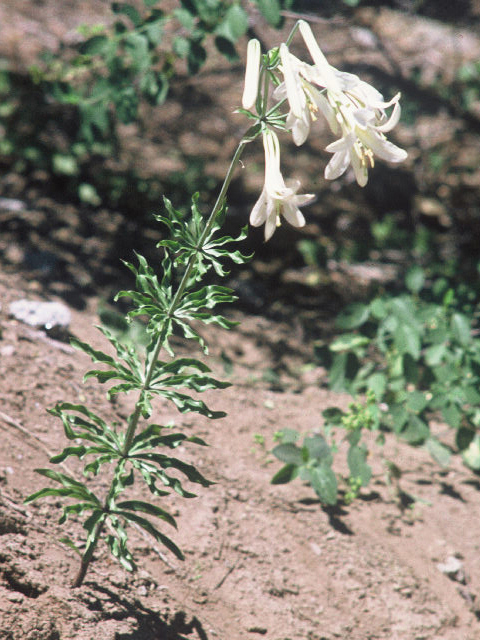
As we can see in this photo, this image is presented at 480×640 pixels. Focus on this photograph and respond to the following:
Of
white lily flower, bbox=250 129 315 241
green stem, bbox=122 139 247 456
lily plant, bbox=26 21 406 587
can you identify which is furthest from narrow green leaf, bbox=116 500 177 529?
white lily flower, bbox=250 129 315 241

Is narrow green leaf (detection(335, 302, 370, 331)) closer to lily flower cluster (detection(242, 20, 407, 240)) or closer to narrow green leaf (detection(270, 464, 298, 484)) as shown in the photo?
narrow green leaf (detection(270, 464, 298, 484))

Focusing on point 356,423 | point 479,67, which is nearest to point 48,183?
point 356,423

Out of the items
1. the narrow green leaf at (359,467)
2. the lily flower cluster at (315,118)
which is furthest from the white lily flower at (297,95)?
the narrow green leaf at (359,467)

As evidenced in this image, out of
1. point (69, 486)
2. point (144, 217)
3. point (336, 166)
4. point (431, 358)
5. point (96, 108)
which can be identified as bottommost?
point (144, 217)

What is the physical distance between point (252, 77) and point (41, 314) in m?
1.83

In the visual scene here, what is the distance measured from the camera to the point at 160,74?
3.31 metres

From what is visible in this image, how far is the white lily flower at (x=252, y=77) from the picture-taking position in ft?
4.70

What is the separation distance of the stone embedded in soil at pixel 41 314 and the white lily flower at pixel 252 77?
1770 mm

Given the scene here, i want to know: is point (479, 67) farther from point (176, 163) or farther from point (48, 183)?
point (48, 183)

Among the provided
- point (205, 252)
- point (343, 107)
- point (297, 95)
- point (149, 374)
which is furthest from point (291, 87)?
point (149, 374)

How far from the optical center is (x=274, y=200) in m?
1.56

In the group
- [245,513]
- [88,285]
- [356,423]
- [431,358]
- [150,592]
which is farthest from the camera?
[88,285]

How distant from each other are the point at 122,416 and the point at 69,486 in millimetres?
871

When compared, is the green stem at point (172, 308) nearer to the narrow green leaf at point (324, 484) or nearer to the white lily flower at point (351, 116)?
the white lily flower at point (351, 116)
